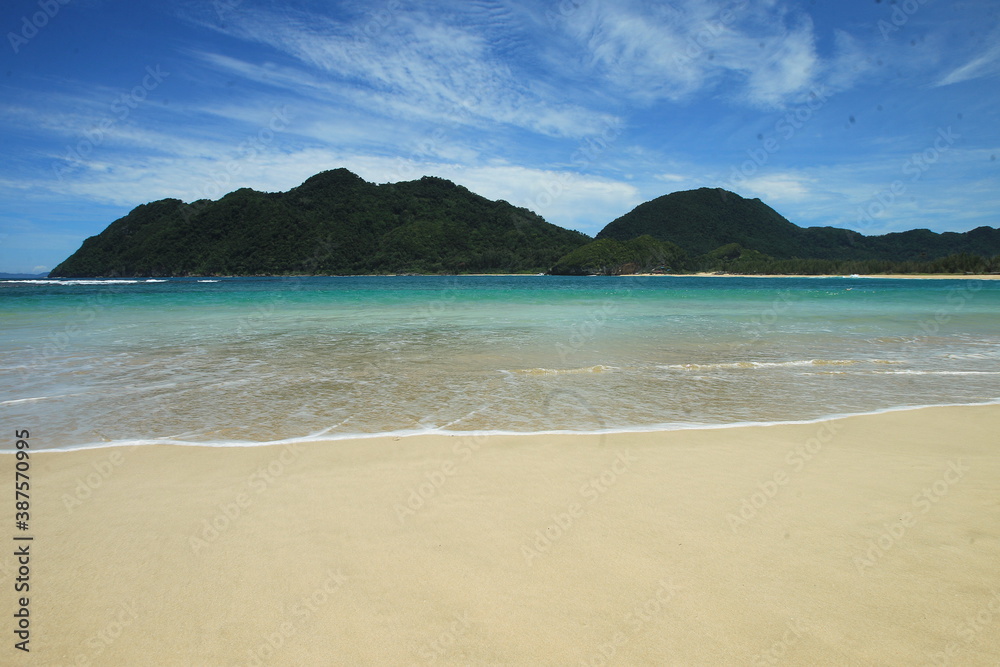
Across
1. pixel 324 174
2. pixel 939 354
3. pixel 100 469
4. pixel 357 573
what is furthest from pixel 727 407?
pixel 324 174

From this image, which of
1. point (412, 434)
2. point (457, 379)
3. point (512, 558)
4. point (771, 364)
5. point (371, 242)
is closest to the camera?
point (512, 558)

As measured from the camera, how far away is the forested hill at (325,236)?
112062 mm

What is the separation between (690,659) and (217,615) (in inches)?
83.5

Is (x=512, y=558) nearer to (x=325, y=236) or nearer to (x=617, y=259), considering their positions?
(x=325, y=236)

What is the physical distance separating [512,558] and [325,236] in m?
129

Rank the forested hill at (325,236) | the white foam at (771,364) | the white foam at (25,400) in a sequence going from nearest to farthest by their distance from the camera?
the white foam at (25,400)
the white foam at (771,364)
the forested hill at (325,236)

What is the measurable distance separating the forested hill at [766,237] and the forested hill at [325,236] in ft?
180

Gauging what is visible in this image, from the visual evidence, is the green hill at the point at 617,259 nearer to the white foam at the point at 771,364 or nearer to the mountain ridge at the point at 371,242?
the mountain ridge at the point at 371,242

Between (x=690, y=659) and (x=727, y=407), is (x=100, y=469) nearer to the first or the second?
(x=690, y=659)

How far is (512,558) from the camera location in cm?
278

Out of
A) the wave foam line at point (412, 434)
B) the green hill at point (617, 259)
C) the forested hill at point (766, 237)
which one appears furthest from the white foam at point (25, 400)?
the forested hill at point (766, 237)

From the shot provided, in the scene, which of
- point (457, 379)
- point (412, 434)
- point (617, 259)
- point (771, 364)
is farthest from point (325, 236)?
point (412, 434)

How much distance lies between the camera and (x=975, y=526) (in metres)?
3.09

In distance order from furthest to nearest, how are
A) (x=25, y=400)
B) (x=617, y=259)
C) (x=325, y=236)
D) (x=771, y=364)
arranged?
(x=617, y=259), (x=325, y=236), (x=771, y=364), (x=25, y=400)
